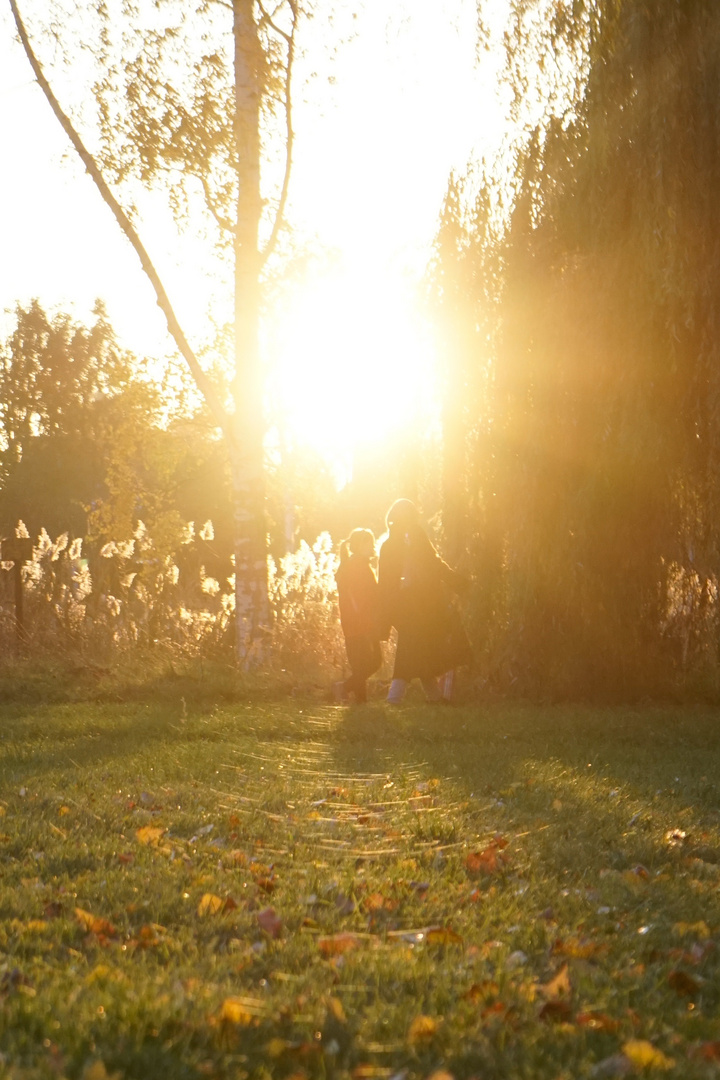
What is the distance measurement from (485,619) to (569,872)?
8.50 m

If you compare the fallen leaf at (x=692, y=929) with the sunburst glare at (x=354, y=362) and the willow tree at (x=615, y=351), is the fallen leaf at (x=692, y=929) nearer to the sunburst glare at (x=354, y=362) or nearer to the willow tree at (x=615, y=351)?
the willow tree at (x=615, y=351)

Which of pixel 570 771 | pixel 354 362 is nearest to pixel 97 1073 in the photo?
pixel 570 771

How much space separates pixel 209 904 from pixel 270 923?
0.33 meters

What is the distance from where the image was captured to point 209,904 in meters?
4.50

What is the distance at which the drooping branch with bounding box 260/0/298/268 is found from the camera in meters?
15.6

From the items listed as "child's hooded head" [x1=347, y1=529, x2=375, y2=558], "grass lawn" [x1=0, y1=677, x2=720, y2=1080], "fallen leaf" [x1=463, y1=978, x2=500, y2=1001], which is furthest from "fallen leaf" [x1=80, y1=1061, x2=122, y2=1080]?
"child's hooded head" [x1=347, y1=529, x2=375, y2=558]

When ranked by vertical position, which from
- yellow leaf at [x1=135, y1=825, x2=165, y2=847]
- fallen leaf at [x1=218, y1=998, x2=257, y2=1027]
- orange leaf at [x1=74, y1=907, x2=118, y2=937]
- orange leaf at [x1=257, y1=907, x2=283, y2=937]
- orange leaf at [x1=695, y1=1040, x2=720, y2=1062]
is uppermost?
yellow leaf at [x1=135, y1=825, x2=165, y2=847]

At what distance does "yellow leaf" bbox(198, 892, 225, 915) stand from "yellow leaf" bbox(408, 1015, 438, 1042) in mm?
1365

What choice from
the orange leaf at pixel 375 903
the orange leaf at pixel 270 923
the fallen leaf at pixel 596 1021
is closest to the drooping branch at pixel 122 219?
the orange leaf at pixel 375 903

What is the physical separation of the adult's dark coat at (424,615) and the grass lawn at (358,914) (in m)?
3.80

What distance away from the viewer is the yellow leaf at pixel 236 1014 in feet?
10.5

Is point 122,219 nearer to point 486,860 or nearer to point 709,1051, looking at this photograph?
point 486,860

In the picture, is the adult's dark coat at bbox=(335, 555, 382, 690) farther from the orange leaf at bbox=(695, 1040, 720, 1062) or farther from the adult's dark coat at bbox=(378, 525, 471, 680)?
the orange leaf at bbox=(695, 1040, 720, 1062)

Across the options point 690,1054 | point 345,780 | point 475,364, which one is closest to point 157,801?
point 345,780
